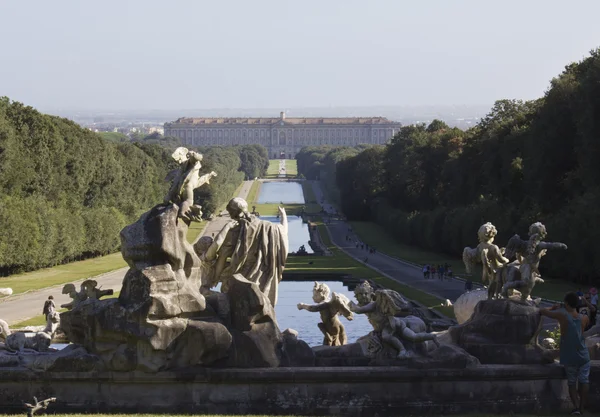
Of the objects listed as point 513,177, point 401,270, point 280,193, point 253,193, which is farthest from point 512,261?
point 280,193

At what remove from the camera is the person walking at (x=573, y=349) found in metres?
15.2

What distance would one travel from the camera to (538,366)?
16500mm

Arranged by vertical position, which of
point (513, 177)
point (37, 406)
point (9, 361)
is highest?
point (9, 361)

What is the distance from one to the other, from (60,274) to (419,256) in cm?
2331

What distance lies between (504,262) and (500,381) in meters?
2.43

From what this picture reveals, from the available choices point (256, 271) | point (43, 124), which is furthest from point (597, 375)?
point (43, 124)

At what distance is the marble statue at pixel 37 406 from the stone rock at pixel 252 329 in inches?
95.5

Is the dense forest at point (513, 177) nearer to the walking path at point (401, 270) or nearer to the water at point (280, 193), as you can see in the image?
the walking path at point (401, 270)

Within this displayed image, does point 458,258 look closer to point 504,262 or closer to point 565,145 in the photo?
point 565,145

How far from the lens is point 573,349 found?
1537cm

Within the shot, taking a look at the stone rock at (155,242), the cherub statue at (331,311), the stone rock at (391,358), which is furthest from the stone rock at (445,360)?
the stone rock at (155,242)

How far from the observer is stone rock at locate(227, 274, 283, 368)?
643 inches

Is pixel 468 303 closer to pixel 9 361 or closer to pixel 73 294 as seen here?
pixel 73 294

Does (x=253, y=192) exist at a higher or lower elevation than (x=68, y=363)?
lower
